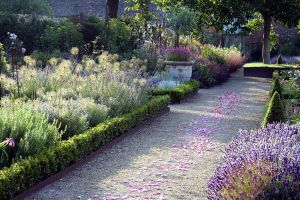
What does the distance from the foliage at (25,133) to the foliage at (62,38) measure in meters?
11.3

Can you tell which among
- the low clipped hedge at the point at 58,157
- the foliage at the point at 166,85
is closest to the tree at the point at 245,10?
the foliage at the point at 166,85

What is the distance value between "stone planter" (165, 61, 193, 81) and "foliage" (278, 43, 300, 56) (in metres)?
14.8

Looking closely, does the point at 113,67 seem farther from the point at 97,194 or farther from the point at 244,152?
the point at 244,152

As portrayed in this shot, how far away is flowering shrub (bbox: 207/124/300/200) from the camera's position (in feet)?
11.4

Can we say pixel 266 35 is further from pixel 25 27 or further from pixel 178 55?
pixel 25 27

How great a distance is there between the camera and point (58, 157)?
5.29m

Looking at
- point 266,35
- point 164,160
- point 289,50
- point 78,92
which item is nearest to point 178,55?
point 78,92

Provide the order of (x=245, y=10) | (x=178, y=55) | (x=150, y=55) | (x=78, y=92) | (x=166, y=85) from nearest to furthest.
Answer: (x=78, y=92)
(x=166, y=85)
(x=178, y=55)
(x=150, y=55)
(x=245, y=10)

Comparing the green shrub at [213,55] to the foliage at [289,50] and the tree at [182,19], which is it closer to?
the tree at [182,19]

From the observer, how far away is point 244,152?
420 centimetres

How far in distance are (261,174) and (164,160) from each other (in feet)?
8.65

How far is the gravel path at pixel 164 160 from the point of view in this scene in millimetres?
4906

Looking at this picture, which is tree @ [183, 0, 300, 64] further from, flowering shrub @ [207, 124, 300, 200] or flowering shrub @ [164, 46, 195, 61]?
flowering shrub @ [207, 124, 300, 200]

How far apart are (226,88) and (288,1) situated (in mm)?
6204
